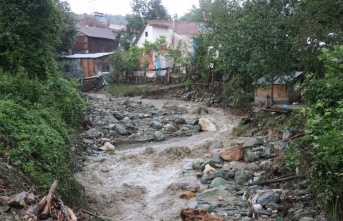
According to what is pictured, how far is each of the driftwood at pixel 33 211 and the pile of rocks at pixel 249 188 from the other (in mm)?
3800

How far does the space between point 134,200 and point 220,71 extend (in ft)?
51.9

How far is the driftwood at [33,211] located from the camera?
4086 millimetres

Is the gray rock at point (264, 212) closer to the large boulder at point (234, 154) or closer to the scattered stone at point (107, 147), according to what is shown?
the large boulder at point (234, 154)

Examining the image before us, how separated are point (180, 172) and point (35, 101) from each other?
4.82m

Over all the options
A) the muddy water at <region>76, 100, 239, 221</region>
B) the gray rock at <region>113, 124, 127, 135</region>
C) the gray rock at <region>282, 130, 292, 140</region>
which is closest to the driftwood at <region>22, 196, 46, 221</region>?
the muddy water at <region>76, 100, 239, 221</region>

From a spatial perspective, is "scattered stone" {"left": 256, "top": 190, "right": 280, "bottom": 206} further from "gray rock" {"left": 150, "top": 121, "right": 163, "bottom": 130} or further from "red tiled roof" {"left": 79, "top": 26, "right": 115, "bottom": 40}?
"red tiled roof" {"left": 79, "top": 26, "right": 115, "bottom": 40}

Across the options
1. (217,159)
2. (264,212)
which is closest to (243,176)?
(217,159)

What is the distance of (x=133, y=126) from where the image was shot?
16.3 m

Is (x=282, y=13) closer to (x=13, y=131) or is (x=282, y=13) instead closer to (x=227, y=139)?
(x=227, y=139)

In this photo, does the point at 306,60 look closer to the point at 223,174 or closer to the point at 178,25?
the point at 223,174

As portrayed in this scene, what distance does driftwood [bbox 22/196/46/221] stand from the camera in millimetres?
4086

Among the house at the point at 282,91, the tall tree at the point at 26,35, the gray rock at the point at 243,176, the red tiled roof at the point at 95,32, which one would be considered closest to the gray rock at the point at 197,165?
the gray rock at the point at 243,176

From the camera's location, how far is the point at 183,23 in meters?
33.3

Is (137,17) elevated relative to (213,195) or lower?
Result: elevated
